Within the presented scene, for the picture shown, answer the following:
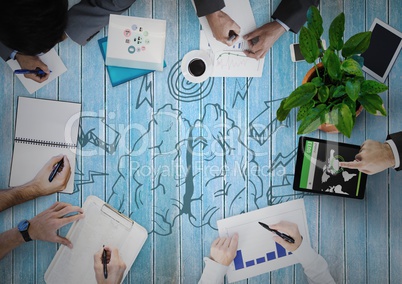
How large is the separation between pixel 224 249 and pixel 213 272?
0.09 meters

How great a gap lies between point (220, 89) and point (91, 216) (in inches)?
25.5

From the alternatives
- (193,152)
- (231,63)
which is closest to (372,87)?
(231,63)

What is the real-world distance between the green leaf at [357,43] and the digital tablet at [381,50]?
1.09 ft

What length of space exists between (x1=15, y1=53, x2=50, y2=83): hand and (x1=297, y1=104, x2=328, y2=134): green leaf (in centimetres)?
90

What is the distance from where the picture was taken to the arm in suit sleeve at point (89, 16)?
55.1 inches

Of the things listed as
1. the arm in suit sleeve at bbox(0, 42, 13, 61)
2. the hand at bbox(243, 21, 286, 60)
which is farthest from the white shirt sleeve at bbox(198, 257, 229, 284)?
the arm in suit sleeve at bbox(0, 42, 13, 61)

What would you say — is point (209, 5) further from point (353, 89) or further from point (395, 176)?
point (395, 176)

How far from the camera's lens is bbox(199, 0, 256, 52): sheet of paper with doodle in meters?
1.44

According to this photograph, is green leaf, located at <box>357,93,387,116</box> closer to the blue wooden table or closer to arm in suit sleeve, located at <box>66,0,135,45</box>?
the blue wooden table

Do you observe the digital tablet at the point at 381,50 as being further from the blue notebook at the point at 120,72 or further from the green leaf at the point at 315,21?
the blue notebook at the point at 120,72

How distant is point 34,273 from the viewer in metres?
1.46

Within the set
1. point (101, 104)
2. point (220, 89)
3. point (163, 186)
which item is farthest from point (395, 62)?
point (101, 104)

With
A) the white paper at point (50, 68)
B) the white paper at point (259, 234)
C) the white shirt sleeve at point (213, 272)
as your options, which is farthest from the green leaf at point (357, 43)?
the white paper at point (50, 68)

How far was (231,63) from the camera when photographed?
1.45 metres
